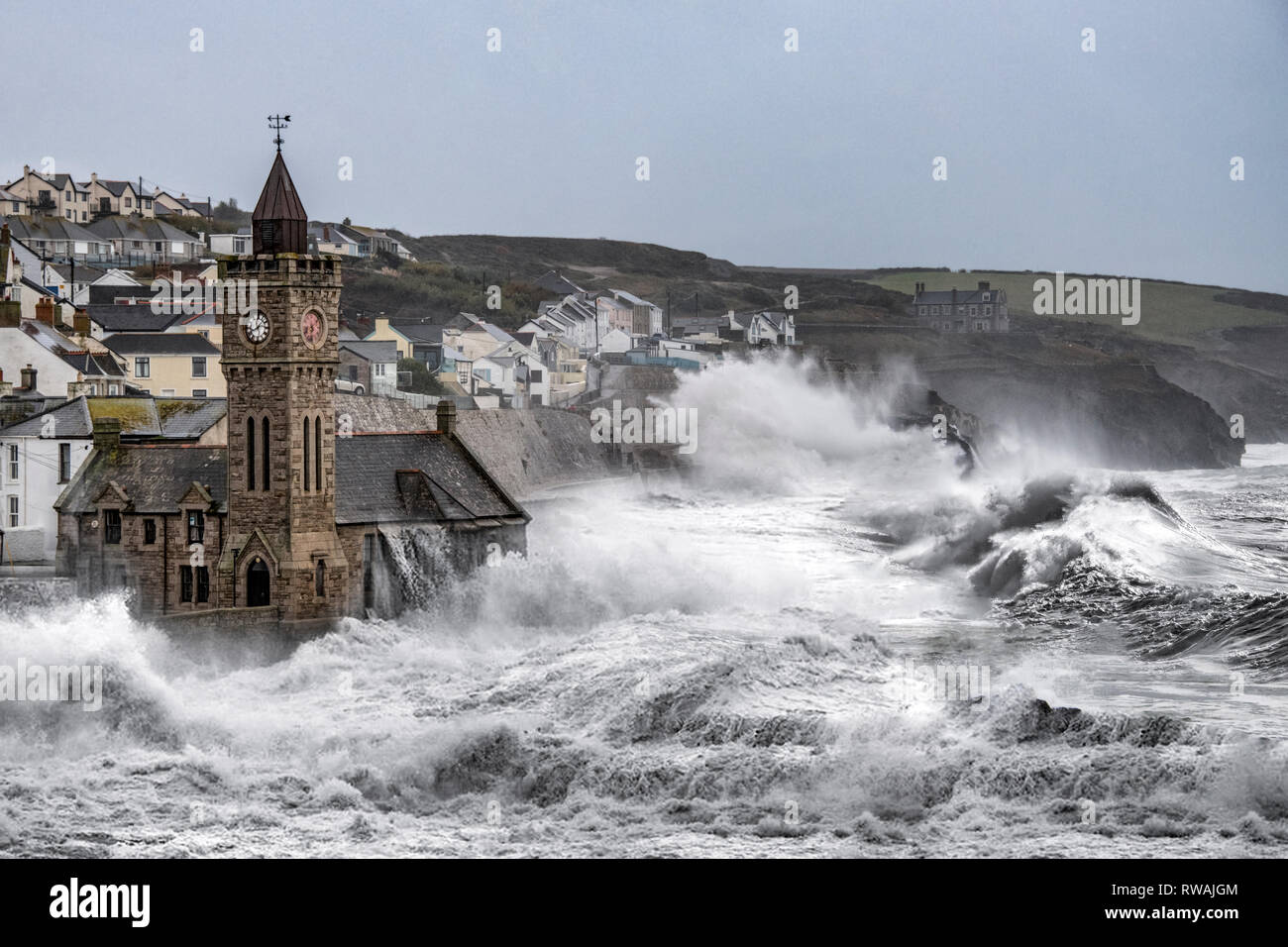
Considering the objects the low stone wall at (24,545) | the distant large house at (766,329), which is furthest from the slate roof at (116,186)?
the low stone wall at (24,545)

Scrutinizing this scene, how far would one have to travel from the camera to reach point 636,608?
45.5 meters

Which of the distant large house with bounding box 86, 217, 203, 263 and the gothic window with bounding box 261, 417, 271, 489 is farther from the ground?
the distant large house with bounding box 86, 217, 203, 263

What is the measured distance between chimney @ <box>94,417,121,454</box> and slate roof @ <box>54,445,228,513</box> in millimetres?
133

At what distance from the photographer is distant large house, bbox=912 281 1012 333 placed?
167875mm

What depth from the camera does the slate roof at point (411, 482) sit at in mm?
41094

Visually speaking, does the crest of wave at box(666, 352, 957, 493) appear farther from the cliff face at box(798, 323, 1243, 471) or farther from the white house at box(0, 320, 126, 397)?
the white house at box(0, 320, 126, 397)

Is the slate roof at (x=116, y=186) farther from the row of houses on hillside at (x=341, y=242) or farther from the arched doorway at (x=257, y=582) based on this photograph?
the arched doorway at (x=257, y=582)

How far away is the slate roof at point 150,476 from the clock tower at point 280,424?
1332mm

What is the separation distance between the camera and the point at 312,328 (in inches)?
1543

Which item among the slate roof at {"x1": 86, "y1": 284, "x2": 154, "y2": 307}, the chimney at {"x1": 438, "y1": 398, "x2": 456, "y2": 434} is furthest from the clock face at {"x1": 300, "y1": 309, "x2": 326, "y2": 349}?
the slate roof at {"x1": 86, "y1": 284, "x2": 154, "y2": 307}

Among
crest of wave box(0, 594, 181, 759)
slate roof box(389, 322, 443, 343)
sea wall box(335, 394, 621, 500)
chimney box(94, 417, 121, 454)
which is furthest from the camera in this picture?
slate roof box(389, 322, 443, 343)
